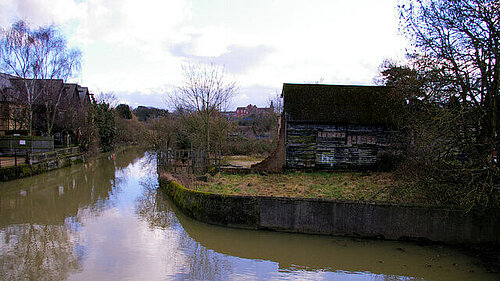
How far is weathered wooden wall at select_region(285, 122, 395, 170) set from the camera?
16219 mm

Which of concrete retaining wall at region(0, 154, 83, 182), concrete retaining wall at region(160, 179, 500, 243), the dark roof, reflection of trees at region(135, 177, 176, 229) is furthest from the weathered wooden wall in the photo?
concrete retaining wall at region(0, 154, 83, 182)

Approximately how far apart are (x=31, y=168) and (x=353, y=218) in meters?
19.6

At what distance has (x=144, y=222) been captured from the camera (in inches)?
442

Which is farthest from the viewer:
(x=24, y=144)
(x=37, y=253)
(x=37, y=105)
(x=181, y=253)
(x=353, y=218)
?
(x=37, y=105)

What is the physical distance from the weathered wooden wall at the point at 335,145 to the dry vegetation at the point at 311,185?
2.22 ft

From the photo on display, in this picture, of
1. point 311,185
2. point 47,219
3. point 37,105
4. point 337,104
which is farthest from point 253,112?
point 47,219

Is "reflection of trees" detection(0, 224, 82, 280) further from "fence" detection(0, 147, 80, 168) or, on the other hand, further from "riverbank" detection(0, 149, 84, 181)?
"fence" detection(0, 147, 80, 168)

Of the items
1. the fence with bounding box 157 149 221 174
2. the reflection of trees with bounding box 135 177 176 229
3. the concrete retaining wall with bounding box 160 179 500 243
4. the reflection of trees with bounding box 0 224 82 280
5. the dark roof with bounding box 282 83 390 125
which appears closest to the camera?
the reflection of trees with bounding box 0 224 82 280

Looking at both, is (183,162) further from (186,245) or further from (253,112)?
(253,112)

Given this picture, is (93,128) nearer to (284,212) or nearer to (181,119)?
(181,119)

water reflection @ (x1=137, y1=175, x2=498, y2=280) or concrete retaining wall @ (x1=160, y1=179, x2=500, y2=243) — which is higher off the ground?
concrete retaining wall @ (x1=160, y1=179, x2=500, y2=243)

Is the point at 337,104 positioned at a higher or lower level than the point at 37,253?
higher

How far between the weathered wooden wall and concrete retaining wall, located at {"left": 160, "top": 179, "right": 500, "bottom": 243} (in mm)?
6634

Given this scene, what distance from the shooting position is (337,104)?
1652 cm
